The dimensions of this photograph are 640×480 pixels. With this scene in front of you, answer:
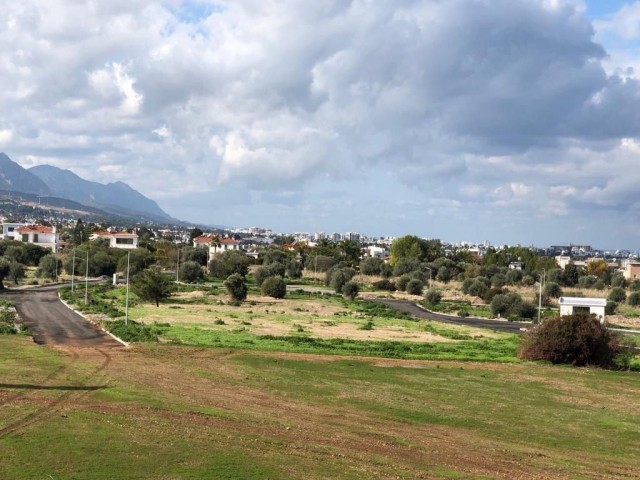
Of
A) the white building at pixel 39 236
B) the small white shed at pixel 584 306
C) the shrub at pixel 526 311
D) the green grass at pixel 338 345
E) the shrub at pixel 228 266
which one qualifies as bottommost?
the green grass at pixel 338 345

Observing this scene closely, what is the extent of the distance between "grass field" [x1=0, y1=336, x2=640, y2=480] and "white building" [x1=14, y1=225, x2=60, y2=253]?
119 meters

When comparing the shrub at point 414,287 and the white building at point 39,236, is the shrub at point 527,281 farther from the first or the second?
the white building at point 39,236

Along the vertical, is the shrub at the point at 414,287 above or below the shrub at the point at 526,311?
above

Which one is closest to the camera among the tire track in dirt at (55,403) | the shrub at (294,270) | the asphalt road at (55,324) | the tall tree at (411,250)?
the tire track in dirt at (55,403)

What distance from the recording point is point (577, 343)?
41.1 metres

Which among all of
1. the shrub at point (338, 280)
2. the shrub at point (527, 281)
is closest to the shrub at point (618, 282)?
the shrub at point (527, 281)

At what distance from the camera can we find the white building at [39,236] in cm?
14900

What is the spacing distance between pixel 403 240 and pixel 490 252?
20682mm

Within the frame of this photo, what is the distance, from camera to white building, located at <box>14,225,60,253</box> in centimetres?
14900

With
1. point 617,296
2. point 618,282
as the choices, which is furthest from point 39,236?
point 618,282

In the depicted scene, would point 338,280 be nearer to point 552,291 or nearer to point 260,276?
point 260,276

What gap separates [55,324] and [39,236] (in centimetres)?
10790

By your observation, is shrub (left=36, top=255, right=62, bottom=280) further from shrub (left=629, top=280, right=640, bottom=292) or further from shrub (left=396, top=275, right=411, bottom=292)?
shrub (left=629, top=280, right=640, bottom=292)

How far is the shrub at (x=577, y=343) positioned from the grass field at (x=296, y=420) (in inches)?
164
